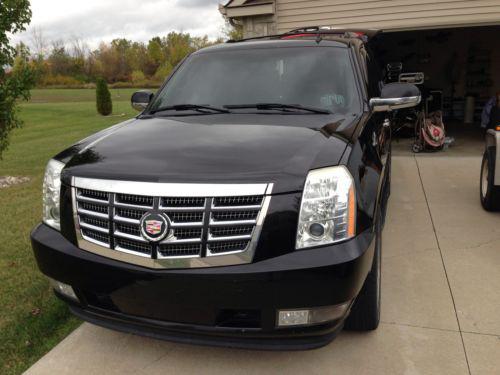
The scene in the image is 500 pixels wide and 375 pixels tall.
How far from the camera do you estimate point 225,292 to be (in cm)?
225

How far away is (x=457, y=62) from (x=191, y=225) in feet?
50.1

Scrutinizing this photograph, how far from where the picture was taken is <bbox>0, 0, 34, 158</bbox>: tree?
688cm

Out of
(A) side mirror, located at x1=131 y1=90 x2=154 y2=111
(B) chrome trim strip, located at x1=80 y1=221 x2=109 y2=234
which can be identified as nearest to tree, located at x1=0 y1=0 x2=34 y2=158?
(A) side mirror, located at x1=131 y1=90 x2=154 y2=111

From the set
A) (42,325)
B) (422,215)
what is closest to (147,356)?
(42,325)

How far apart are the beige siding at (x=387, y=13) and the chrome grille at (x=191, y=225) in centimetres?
850

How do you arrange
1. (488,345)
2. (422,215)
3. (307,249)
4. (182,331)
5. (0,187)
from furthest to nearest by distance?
1. (0,187)
2. (422,215)
3. (488,345)
4. (182,331)
5. (307,249)

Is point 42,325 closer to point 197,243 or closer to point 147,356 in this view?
point 147,356

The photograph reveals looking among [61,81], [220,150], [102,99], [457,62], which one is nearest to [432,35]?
[457,62]

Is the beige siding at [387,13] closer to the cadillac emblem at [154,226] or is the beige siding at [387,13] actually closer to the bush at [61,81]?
the cadillac emblem at [154,226]

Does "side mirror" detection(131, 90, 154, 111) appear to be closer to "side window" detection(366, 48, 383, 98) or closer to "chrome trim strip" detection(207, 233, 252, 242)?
"side window" detection(366, 48, 383, 98)

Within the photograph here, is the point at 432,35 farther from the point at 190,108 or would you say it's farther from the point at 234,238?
the point at 234,238

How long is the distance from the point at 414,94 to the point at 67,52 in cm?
10072

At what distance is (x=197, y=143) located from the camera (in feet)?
8.89

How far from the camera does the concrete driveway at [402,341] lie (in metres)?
2.79
